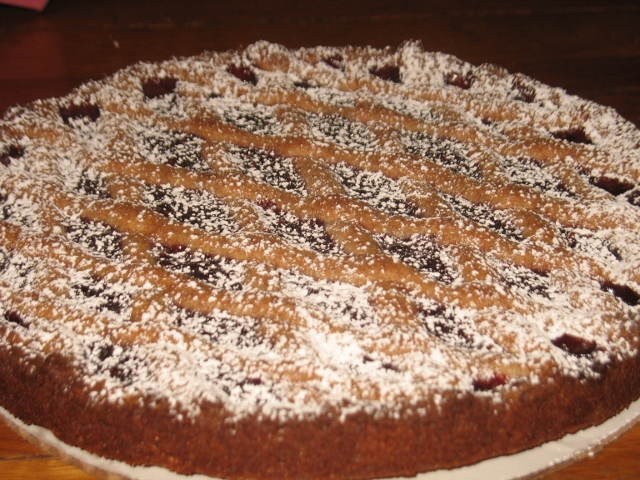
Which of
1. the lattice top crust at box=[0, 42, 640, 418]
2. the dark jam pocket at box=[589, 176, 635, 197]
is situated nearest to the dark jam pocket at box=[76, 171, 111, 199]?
the lattice top crust at box=[0, 42, 640, 418]

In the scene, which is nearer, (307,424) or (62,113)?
(307,424)

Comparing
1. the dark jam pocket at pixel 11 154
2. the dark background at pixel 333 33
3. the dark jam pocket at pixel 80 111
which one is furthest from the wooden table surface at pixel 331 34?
the dark jam pocket at pixel 11 154

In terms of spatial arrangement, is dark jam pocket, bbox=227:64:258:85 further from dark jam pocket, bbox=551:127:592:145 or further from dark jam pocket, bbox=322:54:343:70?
dark jam pocket, bbox=551:127:592:145

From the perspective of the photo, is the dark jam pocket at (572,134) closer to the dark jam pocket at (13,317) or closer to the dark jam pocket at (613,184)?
the dark jam pocket at (613,184)

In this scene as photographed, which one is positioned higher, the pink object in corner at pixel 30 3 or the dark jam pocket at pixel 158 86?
the pink object in corner at pixel 30 3

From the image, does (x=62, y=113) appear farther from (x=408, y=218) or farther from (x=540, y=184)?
(x=540, y=184)

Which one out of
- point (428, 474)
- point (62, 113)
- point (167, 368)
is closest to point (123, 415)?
point (167, 368)

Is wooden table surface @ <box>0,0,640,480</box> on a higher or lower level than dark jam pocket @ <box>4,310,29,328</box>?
higher
